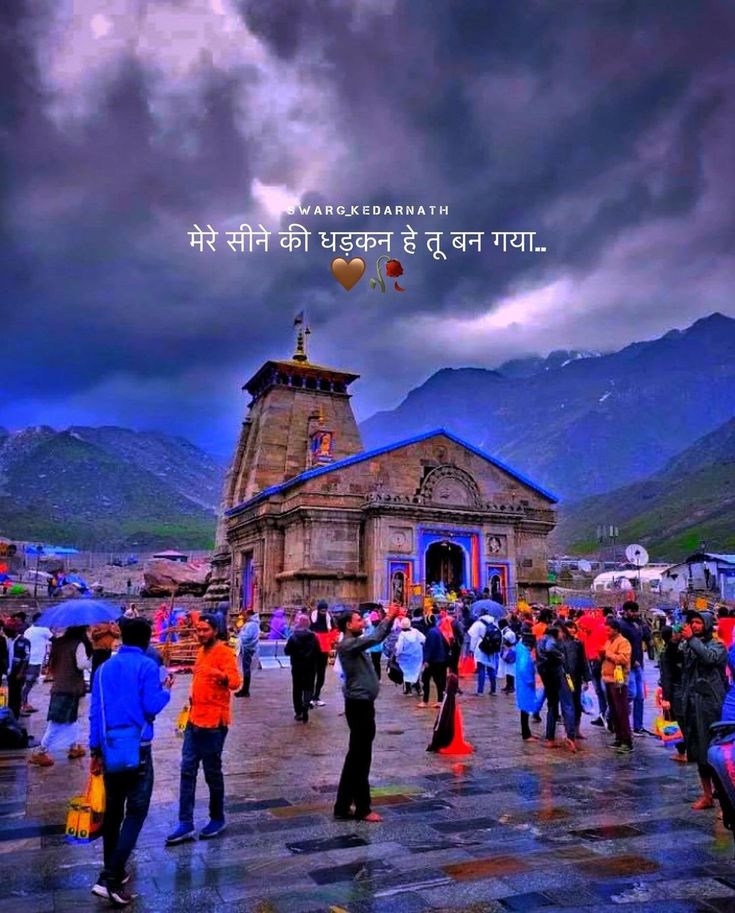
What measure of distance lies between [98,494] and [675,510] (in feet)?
328

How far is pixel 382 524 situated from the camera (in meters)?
27.6

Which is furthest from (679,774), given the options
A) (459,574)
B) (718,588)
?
(718,588)

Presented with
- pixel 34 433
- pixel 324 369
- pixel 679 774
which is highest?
pixel 34 433

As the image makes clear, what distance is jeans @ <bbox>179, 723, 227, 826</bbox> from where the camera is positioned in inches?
228

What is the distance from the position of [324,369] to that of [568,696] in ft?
96.4

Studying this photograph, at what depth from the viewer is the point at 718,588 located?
135 ft

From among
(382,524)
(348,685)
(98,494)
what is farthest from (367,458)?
(98,494)

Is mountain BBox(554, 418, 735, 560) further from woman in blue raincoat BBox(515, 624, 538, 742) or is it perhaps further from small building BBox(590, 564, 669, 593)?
woman in blue raincoat BBox(515, 624, 538, 742)

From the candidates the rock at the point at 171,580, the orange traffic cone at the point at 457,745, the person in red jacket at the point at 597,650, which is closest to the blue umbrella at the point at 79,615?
the orange traffic cone at the point at 457,745

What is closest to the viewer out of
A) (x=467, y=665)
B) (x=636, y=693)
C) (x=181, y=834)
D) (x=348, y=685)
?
(x=181, y=834)

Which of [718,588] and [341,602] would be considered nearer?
[341,602]

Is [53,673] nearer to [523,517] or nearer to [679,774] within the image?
[679,774]

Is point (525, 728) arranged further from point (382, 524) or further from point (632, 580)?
point (632, 580)

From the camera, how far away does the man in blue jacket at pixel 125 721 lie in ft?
15.8
